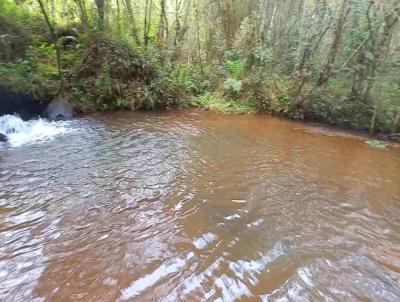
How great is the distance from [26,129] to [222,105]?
5.48 metres

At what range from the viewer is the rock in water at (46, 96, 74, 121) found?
863 centimetres

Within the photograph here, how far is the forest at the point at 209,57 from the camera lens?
892 cm

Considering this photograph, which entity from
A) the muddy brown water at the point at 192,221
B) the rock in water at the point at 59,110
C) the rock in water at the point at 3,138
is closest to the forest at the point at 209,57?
the rock in water at the point at 59,110

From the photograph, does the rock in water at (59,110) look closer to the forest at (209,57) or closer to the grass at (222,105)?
the forest at (209,57)

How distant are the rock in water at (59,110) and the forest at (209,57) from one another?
241 mm

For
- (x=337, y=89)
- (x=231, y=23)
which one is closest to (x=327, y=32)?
(x=337, y=89)

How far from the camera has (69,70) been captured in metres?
9.32

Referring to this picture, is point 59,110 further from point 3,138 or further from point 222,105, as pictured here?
point 222,105

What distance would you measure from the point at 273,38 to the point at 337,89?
2475mm

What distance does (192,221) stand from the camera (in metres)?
4.36

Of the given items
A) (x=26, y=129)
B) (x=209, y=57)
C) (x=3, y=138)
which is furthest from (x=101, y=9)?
(x=3, y=138)

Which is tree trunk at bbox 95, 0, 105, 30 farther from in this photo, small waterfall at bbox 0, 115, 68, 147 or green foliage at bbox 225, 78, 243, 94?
green foliage at bbox 225, 78, 243, 94

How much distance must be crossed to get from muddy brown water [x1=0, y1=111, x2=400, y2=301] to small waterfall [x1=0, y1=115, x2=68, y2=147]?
1.21 feet

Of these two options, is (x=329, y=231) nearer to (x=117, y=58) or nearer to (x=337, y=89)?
(x=337, y=89)
